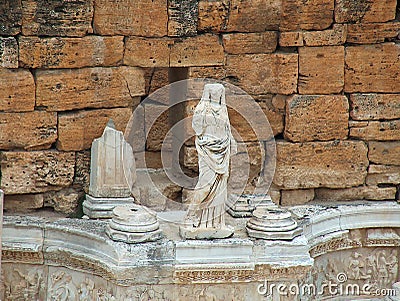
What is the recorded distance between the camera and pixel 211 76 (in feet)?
41.7

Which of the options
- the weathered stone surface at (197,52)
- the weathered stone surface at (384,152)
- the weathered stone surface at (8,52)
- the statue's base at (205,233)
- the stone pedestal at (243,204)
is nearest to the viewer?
the statue's base at (205,233)

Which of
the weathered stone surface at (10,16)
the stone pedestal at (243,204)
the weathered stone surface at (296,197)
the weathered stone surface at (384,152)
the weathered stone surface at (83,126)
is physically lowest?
the weathered stone surface at (296,197)

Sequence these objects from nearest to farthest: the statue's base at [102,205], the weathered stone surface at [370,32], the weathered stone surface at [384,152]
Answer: the statue's base at [102,205] < the weathered stone surface at [370,32] < the weathered stone surface at [384,152]

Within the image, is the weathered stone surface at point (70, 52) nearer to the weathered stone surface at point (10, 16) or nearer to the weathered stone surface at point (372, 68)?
the weathered stone surface at point (10, 16)

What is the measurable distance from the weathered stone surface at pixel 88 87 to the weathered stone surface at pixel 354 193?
2517 millimetres

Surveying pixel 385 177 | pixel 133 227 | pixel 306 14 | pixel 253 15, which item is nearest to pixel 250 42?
pixel 253 15

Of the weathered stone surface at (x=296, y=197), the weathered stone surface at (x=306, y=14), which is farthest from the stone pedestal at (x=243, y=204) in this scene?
the weathered stone surface at (x=306, y=14)

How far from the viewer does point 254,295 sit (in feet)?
35.4

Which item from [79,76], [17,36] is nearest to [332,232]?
[79,76]

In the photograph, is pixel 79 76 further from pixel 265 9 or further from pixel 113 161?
pixel 265 9

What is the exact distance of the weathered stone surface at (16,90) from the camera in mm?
11992

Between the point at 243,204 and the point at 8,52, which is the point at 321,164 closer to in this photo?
the point at 243,204

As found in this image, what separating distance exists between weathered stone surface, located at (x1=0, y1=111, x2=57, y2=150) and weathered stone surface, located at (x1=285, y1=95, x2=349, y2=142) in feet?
8.99

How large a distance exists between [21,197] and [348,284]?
3.75m
